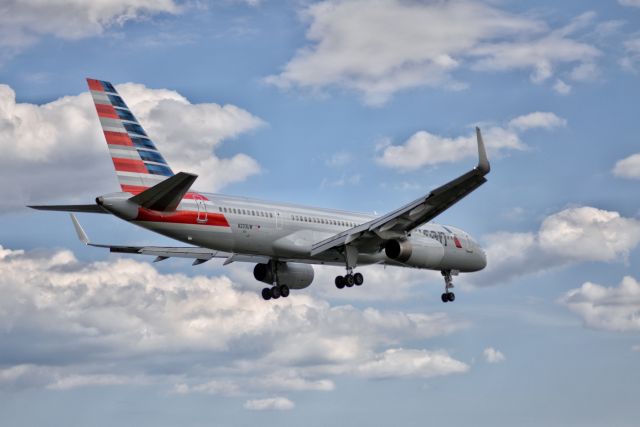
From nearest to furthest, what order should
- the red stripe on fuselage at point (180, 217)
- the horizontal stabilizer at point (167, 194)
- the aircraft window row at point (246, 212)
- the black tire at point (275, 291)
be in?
the horizontal stabilizer at point (167, 194), the red stripe on fuselage at point (180, 217), the aircraft window row at point (246, 212), the black tire at point (275, 291)

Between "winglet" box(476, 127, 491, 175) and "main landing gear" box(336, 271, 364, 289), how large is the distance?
35.9 feet

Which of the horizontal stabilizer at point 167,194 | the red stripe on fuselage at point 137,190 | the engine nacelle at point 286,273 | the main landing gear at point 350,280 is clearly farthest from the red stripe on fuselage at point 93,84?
the main landing gear at point 350,280

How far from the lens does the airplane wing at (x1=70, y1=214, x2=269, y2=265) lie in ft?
185

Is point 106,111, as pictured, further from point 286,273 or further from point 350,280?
point 350,280

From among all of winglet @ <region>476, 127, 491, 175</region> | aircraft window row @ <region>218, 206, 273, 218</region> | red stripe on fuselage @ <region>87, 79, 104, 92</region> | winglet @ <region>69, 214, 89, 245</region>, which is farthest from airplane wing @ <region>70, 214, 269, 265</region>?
winglet @ <region>476, 127, 491, 175</region>

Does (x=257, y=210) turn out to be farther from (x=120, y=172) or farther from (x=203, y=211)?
(x=120, y=172)

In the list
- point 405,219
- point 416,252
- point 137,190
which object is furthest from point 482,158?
point 137,190

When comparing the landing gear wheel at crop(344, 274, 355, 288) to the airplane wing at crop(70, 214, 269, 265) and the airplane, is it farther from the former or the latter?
the airplane wing at crop(70, 214, 269, 265)

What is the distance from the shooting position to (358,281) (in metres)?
56.9

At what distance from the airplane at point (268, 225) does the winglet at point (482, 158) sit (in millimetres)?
60

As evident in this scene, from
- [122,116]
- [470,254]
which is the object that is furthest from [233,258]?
[470,254]

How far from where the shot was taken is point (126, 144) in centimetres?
5138

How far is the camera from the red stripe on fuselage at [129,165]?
1993 inches

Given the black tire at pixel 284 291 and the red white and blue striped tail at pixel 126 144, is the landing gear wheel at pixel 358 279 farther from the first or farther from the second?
the red white and blue striped tail at pixel 126 144
